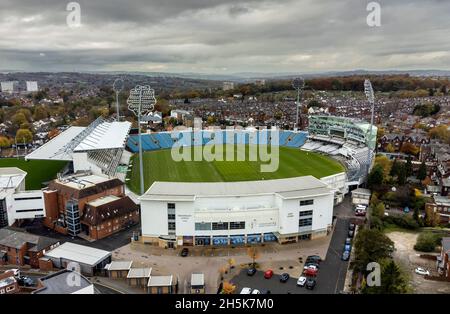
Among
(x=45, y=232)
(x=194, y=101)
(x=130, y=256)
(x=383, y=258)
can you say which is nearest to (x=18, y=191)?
(x=45, y=232)

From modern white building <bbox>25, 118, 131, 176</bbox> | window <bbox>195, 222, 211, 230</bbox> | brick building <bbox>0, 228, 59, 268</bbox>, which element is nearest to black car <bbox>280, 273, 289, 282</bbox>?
window <bbox>195, 222, 211, 230</bbox>

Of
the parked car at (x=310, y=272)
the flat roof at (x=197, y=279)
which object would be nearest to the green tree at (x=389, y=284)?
the parked car at (x=310, y=272)

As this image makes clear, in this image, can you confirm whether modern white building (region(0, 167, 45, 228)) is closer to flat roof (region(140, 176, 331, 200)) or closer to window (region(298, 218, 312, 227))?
flat roof (region(140, 176, 331, 200))

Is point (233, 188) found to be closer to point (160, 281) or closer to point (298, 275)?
point (298, 275)

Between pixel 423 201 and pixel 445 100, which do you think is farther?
pixel 445 100

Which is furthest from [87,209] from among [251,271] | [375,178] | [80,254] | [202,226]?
[375,178]

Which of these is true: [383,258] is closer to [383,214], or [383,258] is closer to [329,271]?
[329,271]
